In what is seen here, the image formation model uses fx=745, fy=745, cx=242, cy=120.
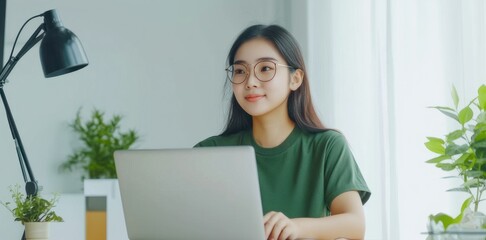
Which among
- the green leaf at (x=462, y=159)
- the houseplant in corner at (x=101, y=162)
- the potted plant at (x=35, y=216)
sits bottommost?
the houseplant in corner at (x=101, y=162)

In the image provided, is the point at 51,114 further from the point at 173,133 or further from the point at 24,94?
the point at 173,133

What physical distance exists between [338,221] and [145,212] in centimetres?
51

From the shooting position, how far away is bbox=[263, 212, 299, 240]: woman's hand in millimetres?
1519

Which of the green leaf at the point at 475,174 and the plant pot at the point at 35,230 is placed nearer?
the green leaf at the point at 475,174

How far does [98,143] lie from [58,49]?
2.56 meters

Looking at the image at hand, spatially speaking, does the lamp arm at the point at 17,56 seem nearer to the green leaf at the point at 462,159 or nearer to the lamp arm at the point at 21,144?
the lamp arm at the point at 21,144

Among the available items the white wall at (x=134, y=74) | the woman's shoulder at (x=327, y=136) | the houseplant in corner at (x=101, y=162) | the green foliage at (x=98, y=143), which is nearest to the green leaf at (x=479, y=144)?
the woman's shoulder at (x=327, y=136)

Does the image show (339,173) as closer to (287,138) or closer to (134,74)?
(287,138)

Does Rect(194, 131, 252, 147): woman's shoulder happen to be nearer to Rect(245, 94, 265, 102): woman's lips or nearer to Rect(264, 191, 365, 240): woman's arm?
Rect(245, 94, 265, 102): woman's lips

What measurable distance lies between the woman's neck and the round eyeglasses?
13 centimetres

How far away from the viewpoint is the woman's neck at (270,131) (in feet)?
6.76

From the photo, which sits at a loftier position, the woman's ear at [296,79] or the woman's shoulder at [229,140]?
the woman's ear at [296,79]

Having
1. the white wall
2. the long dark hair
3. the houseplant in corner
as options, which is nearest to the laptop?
the long dark hair

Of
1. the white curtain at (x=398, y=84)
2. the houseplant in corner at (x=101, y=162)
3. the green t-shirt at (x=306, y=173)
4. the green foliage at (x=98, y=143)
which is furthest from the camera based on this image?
the green foliage at (x=98, y=143)
